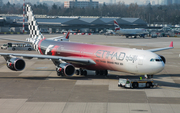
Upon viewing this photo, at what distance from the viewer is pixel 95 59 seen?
3978cm

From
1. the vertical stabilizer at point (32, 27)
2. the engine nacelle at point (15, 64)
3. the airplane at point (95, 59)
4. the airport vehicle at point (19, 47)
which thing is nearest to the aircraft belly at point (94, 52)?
the airplane at point (95, 59)

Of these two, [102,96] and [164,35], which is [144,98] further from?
[164,35]

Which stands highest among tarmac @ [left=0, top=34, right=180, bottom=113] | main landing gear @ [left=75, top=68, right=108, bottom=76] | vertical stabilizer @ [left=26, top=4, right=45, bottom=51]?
vertical stabilizer @ [left=26, top=4, right=45, bottom=51]

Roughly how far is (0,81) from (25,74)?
5.70m

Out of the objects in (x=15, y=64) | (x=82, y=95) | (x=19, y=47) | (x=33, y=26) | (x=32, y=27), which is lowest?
(x=82, y=95)

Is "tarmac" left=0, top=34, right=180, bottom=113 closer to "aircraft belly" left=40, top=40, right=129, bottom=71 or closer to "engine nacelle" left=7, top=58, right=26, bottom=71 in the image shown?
"engine nacelle" left=7, top=58, right=26, bottom=71

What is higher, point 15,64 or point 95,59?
point 95,59

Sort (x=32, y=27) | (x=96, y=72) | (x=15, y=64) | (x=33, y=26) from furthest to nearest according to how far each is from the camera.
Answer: (x=32, y=27), (x=33, y=26), (x=96, y=72), (x=15, y=64)

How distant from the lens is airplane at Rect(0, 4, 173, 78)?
3472 centimetres

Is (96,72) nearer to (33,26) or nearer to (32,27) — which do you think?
(33,26)

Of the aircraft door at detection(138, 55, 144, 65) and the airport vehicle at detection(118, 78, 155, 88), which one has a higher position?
the aircraft door at detection(138, 55, 144, 65)

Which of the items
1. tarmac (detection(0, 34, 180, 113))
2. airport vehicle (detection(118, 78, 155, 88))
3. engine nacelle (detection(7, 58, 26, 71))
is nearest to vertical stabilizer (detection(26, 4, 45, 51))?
tarmac (detection(0, 34, 180, 113))

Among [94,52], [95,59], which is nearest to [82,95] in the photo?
[95,59]

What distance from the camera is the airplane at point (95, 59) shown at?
34.7 meters
